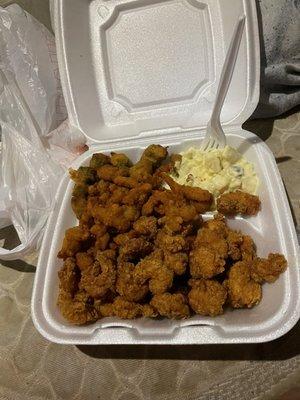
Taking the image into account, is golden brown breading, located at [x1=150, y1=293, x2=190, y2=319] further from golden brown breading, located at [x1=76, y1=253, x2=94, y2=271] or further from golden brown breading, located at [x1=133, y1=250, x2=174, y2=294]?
golden brown breading, located at [x1=76, y1=253, x2=94, y2=271]

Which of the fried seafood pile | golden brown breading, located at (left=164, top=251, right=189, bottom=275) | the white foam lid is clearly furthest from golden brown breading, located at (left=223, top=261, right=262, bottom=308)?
the white foam lid

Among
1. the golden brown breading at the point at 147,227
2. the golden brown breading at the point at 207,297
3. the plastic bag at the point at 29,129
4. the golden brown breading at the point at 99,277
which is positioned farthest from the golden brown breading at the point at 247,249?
the plastic bag at the point at 29,129

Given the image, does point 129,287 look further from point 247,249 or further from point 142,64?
point 142,64

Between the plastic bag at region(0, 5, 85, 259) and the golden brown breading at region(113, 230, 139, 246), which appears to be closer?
the golden brown breading at region(113, 230, 139, 246)

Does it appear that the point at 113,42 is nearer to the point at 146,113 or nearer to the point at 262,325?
the point at 146,113

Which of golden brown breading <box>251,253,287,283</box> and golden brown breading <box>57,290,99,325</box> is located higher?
golden brown breading <box>251,253,287,283</box>

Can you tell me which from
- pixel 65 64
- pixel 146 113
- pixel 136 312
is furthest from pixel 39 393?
pixel 65 64
